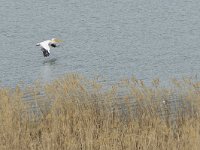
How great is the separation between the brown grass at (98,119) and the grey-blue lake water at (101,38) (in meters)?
4.27

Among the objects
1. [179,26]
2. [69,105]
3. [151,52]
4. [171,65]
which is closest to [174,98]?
[69,105]

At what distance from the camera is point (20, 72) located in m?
17.9

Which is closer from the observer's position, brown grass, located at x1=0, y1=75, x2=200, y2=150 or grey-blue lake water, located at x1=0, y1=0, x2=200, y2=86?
brown grass, located at x1=0, y1=75, x2=200, y2=150

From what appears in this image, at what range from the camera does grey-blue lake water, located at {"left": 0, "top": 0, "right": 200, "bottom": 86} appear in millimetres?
17859

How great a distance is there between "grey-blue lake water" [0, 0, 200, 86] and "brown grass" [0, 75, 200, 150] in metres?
4.27

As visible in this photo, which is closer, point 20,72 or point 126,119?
point 126,119

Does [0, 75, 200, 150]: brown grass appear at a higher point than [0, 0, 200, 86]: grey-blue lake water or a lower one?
higher

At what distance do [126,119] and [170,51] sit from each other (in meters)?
9.33

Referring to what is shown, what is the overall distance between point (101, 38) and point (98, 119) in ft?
40.0

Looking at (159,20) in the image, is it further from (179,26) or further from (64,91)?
(64,91)

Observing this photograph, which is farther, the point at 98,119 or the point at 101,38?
the point at 101,38

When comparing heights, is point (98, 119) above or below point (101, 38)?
above

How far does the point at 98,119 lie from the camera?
11195mm

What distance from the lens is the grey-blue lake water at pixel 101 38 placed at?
703 inches
